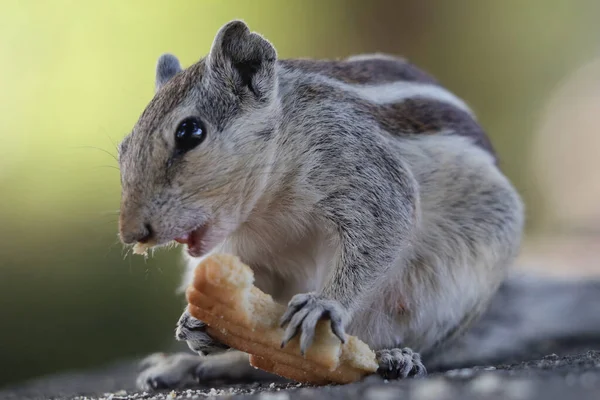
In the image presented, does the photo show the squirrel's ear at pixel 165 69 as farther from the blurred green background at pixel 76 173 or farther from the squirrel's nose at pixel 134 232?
the blurred green background at pixel 76 173

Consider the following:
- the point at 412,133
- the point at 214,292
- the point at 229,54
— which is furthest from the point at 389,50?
the point at 214,292

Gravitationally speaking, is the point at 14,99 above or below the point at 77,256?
above

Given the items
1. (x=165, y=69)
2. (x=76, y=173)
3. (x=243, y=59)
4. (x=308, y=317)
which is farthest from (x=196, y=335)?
(x=76, y=173)

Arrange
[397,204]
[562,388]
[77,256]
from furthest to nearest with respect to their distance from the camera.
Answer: [77,256] → [397,204] → [562,388]

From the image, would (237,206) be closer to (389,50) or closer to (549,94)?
(389,50)

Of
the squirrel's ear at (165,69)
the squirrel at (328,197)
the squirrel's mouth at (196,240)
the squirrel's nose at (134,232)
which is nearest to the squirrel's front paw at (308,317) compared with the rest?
the squirrel at (328,197)

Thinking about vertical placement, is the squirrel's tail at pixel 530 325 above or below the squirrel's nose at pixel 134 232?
below
